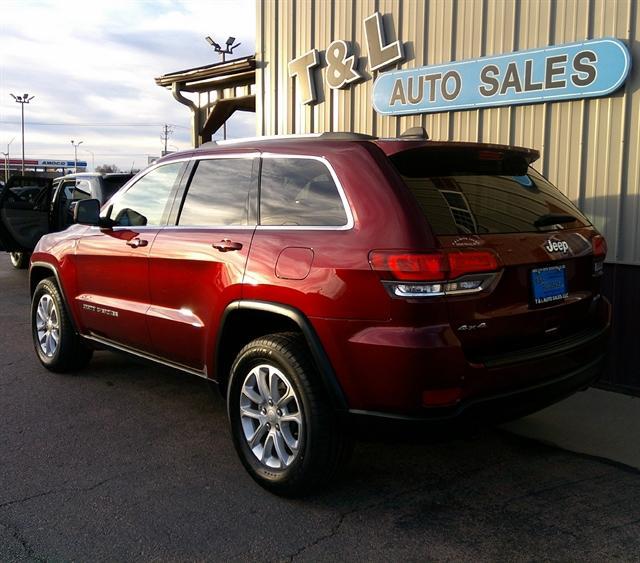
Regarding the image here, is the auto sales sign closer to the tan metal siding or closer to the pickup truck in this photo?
the tan metal siding

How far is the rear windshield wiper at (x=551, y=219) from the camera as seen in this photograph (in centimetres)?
344

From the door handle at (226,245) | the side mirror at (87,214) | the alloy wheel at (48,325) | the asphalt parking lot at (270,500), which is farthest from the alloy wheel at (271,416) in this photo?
the alloy wheel at (48,325)

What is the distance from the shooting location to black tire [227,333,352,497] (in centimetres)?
319

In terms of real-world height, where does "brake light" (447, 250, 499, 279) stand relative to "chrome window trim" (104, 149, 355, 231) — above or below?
below

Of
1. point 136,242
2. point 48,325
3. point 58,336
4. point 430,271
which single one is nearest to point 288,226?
point 430,271

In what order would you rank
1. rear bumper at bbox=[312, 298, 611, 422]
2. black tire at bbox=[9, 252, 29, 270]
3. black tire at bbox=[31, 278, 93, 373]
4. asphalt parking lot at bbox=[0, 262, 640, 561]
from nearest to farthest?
rear bumper at bbox=[312, 298, 611, 422] < asphalt parking lot at bbox=[0, 262, 640, 561] < black tire at bbox=[31, 278, 93, 373] < black tire at bbox=[9, 252, 29, 270]

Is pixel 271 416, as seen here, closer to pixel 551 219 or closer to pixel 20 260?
pixel 551 219

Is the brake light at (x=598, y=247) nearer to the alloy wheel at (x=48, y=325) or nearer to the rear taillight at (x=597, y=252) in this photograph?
the rear taillight at (x=597, y=252)

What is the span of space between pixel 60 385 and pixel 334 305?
3224 mm

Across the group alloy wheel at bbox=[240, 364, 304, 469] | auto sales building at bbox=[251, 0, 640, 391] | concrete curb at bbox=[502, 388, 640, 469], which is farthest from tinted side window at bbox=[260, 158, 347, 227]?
auto sales building at bbox=[251, 0, 640, 391]

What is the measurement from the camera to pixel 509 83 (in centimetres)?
579

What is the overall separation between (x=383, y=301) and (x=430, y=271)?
0.24m

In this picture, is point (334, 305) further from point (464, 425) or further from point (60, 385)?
point (60, 385)

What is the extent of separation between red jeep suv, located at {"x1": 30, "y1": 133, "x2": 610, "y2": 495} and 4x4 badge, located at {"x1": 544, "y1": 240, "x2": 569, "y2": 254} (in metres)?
0.01
